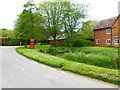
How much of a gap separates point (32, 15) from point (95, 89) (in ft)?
73.0

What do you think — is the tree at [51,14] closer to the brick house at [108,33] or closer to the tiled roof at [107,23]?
the tiled roof at [107,23]

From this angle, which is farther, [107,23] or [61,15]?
[107,23]

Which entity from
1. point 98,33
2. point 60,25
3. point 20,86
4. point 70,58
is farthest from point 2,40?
point 20,86

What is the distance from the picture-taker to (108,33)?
2794 cm

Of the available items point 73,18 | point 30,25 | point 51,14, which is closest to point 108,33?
point 73,18

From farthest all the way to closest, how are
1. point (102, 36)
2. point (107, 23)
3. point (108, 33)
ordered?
point (102, 36) < point (107, 23) < point (108, 33)

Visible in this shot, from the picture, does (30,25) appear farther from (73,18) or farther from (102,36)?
(102,36)

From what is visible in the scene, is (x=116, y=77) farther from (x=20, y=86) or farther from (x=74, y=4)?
(x=74, y=4)

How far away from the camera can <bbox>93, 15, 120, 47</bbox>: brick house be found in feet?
84.9

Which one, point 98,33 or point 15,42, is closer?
point 98,33

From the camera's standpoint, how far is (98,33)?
30531 mm

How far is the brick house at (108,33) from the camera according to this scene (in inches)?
1019

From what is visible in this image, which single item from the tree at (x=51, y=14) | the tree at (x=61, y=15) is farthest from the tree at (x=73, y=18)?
the tree at (x=51, y=14)

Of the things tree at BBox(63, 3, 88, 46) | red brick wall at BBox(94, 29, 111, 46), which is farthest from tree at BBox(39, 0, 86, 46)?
red brick wall at BBox(94, 29, 111, 46)
